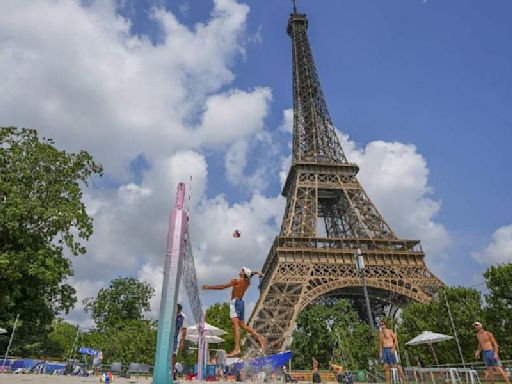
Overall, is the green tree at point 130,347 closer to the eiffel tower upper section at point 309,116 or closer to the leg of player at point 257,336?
the eiffel tower upper section at point 309,116

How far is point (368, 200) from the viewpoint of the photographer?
4581 centimetres

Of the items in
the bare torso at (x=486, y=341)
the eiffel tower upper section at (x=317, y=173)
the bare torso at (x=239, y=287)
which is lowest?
the bare torso at (x=486, y=341)

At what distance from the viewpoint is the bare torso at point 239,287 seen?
8.83 metres

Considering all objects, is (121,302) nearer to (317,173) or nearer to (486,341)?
(317,173)

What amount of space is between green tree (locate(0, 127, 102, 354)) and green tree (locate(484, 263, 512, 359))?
25365mm

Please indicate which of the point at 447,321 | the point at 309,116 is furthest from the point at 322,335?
the point at 309,116

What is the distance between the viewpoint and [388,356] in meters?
9.30

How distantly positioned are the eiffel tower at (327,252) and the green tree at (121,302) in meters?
15.3

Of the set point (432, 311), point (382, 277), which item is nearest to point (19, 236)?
point (432, 311)

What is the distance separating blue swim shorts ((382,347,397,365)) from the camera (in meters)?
9.22

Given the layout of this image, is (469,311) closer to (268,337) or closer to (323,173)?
(268,337)

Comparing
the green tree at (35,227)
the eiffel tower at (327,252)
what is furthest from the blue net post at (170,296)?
the eiffel tower at (327,252)

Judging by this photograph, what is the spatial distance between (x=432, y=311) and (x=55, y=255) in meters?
26.1

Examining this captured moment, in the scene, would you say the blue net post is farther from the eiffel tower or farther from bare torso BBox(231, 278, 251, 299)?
the eiffel tower
